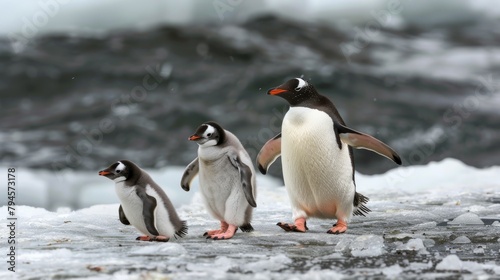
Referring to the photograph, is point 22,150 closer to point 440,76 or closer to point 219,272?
point 440,76

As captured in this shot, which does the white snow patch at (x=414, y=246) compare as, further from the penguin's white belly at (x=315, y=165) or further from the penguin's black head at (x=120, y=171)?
the penguin's black head at (x=120, y=171)

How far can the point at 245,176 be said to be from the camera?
3971 millimetres

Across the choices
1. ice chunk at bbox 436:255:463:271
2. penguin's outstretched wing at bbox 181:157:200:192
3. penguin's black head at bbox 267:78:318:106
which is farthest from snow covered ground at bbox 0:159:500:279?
penguin's black head at bbox 267:78:318:106

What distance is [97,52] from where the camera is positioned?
26.9 m

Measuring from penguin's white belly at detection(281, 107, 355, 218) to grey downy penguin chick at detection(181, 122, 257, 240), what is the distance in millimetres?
379

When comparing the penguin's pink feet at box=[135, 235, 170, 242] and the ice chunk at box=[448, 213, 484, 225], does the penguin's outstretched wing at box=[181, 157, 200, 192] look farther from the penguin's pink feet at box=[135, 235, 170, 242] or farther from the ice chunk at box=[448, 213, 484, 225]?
the ice chunk at box=[448, 213, 484, 225]

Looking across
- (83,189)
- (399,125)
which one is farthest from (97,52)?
(83,189)

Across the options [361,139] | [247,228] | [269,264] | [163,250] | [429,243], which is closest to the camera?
[269,264]

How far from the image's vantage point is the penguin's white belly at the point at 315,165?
430 cm

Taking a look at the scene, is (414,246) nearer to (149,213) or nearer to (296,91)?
(296,91)

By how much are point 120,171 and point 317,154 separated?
3.63ft

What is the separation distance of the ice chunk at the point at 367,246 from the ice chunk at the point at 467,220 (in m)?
1.17

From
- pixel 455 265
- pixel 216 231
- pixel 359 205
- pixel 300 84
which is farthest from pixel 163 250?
pixel 359 205

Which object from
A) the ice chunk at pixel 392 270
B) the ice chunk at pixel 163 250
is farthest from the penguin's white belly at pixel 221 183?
the ice chunk at pixel 392 270
